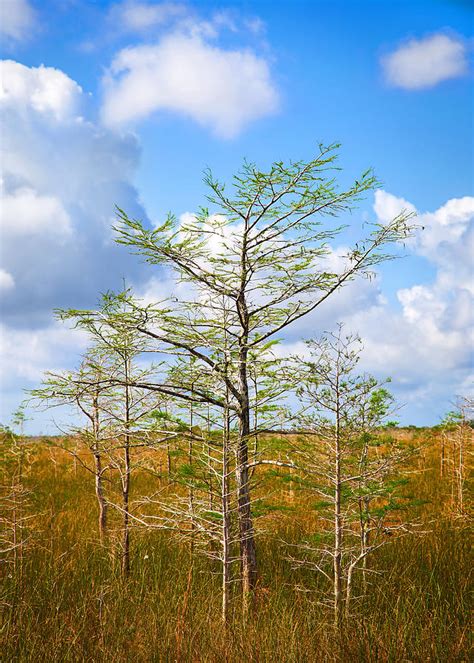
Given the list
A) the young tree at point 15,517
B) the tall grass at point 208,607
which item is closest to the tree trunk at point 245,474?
the tall grass at point 208,607

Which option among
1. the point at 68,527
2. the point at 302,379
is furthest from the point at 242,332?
the point at 68,527

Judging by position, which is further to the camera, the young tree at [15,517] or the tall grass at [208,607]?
the young tree at [15,517]

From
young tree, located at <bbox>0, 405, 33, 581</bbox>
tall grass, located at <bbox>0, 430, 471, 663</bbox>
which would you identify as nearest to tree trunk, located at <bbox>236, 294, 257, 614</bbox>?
tall grass, located at <bbox>0, 430, 471, 663</bbox>

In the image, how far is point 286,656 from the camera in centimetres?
600

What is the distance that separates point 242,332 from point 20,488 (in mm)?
4398

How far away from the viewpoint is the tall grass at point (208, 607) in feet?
20.3

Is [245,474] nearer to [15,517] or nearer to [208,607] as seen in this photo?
[208,607]

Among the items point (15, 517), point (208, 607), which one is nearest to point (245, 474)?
point (208, 607)

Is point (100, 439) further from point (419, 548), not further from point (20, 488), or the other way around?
point (419, 548)

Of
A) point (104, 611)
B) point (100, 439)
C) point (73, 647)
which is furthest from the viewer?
point (100, 439)

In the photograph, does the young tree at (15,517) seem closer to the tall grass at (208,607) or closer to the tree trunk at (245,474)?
the tall grass at (208,607)

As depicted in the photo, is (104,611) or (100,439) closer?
(104,611)

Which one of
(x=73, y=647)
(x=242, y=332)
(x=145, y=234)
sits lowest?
(x=73, y=647)

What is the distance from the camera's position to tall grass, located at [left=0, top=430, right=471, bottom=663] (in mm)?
6199
